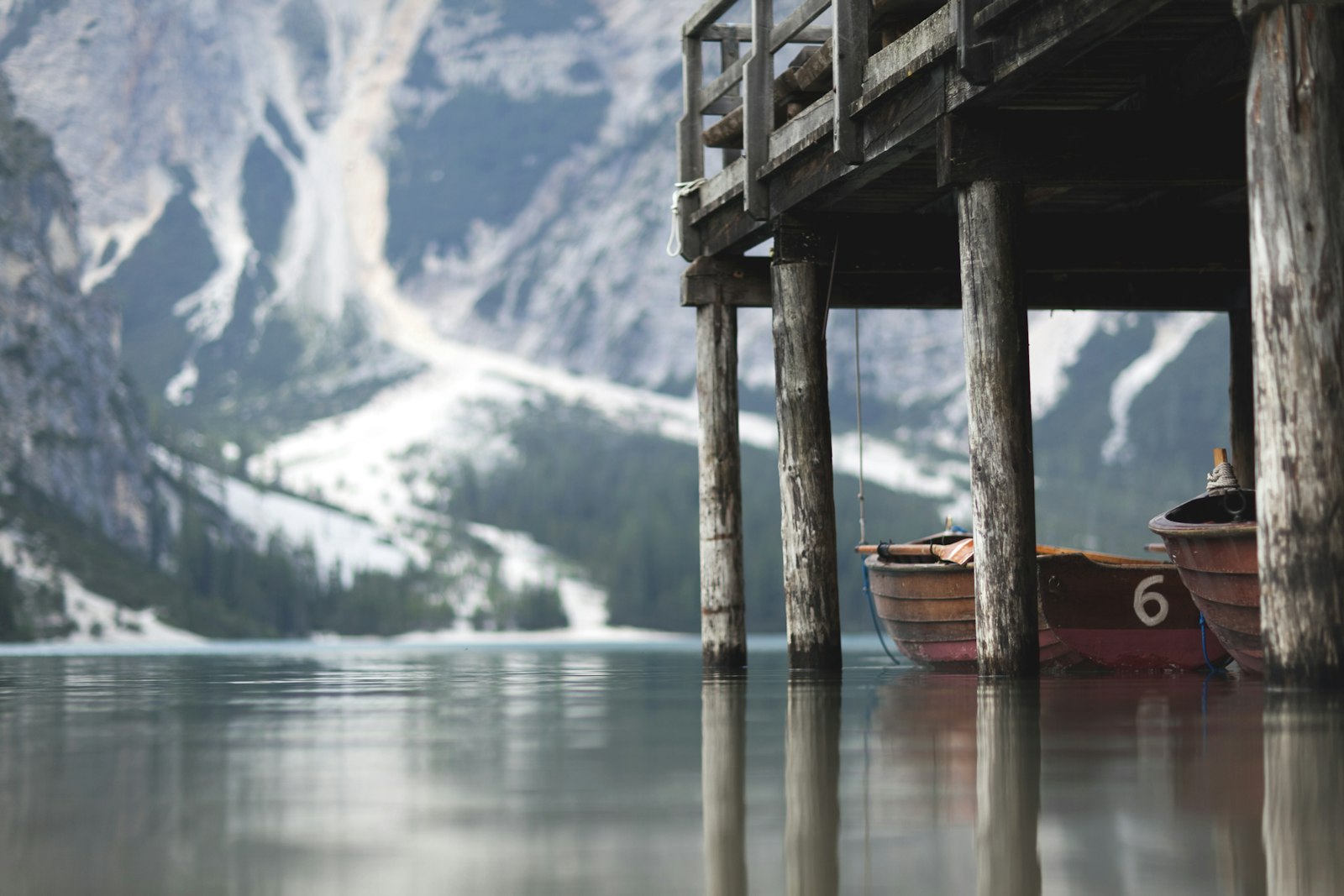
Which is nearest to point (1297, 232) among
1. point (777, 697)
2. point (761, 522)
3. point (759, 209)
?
point (777, 697)

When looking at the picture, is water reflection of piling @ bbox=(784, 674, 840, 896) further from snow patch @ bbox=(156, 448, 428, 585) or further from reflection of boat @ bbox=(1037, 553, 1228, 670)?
snow patch @ bbox=(156, 448, 428, 585)

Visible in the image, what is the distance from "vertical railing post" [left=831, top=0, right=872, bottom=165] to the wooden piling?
4332 mm

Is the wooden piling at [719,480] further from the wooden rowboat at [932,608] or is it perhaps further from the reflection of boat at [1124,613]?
the reflection of boat at [1124,613]

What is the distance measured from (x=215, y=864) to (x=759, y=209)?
39.4 feet

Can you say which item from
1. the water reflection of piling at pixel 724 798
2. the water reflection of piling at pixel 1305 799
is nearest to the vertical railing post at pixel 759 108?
the water reflection of piling at pixel 724 798

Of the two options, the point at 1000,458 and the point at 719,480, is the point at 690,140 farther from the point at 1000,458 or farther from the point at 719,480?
the point at 1000,458

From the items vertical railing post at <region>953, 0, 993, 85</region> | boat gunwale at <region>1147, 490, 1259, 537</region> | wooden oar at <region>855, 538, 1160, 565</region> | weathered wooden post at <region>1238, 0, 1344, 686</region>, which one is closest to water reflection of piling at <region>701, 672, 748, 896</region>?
weathered wooden post at <region>1238, 0, 1344, 686</region>

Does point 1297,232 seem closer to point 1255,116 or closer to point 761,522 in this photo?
point 1255,116

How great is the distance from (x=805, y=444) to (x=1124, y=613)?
3156 mm

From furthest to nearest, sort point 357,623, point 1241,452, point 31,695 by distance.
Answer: point 357,623
point 1241,452
point 31,695

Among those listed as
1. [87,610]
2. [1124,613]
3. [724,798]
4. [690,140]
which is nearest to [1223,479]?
[1124,613]

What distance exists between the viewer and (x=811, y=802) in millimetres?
4945

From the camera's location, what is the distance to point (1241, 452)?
1841 cm

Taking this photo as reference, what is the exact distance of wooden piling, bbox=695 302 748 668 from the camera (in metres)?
17.5
